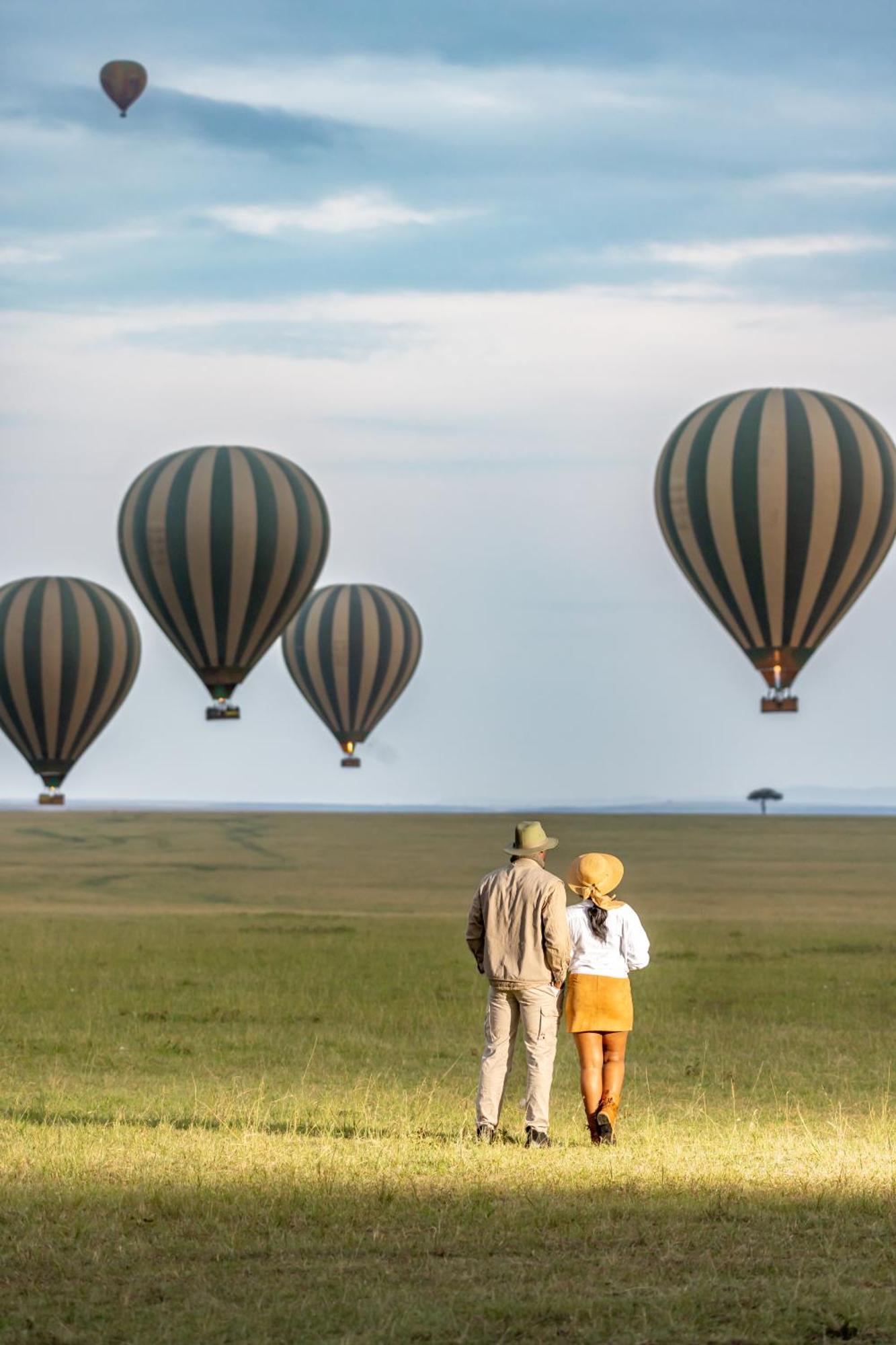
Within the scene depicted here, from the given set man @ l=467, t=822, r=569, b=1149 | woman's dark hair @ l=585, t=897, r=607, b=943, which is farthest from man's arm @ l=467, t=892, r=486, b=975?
woman's dark hair @ l=585, t=897, r=607, b=943

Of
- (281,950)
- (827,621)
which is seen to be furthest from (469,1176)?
(827,621)

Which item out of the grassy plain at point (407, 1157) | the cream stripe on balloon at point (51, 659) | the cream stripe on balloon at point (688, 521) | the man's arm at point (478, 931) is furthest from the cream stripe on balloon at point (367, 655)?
the man's arm at point (478, 931)

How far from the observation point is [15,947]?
3375cm

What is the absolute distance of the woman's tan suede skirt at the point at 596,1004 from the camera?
12.9 m

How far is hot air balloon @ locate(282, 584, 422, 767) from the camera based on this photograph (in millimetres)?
102625

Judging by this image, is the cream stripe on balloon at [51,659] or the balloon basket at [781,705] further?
the cream stripe on balloon at [51,659]

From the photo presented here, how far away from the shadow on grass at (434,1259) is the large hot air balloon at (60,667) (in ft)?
232

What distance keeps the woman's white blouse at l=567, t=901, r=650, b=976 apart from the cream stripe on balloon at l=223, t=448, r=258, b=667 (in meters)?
54.5

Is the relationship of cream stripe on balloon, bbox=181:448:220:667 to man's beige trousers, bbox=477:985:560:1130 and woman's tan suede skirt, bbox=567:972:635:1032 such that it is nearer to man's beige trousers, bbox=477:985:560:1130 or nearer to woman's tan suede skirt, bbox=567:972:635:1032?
man's beige trousers, bbox=477:985:560:1130

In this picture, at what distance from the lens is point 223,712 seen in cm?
7106

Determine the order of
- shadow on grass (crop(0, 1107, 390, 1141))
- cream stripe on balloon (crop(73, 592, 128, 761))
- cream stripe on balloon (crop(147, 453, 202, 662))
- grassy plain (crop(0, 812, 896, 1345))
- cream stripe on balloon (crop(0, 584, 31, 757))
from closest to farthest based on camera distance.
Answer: grassy plain (crop(0, 812, 896, 1345)) → shadow on grass (crop(0, 1107, 390, 1141)) → cream stripe on balloon (crop(147, 453, 202, 662)) → cream stripe on balloon (crop(73, 592, 128, 761)) → cream stripe on balloon (crop(0, 584, 31, 757))

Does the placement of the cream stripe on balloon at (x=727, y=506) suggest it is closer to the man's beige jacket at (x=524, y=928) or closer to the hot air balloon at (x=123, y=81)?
the hot air balloon at (x=123, y=81)

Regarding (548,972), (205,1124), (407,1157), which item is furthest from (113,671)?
(407,1157)

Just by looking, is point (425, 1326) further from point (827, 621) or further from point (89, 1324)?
point (827, 621)
